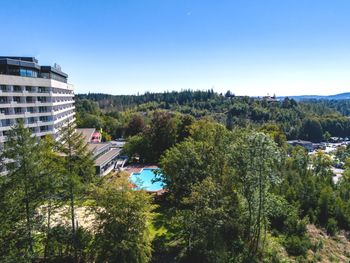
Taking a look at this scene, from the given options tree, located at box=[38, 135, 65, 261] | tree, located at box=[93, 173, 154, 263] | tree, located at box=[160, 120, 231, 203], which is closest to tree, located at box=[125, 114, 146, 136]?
tree, located at box=[160, 120, 231, 203]

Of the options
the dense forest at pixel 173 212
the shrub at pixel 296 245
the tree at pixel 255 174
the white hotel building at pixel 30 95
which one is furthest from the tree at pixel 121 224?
the white hotel building at pixel 30 95

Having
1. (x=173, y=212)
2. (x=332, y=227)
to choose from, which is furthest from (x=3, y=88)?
(x=332, y=227)

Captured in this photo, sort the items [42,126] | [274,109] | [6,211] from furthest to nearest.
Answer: [274,109] → [42,126] → [6,211]

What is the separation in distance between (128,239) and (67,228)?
16.2 ft

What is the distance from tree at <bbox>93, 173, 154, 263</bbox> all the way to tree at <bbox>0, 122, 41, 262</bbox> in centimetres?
377

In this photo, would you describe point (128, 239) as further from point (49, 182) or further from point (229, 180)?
point (229, 180)

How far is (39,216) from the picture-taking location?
1536cm

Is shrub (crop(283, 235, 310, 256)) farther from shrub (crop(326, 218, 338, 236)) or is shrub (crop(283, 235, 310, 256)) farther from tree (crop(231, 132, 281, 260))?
shrub (crop(326, 218, 338, 236))

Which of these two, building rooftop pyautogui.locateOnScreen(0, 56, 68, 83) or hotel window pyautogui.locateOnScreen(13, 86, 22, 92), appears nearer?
building rooftop pyautogui.locateOnScreen(0, 56, 68, 83)

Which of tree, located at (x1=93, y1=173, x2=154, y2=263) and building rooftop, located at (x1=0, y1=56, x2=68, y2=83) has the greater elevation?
building rooftop, located at (x1=0, y1=56, x2=68, y2=83)

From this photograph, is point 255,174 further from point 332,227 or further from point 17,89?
point 17,89

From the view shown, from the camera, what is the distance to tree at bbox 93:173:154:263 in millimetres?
14852

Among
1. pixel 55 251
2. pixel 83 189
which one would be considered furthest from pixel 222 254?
pixel 55 251

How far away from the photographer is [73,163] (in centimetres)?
1625
